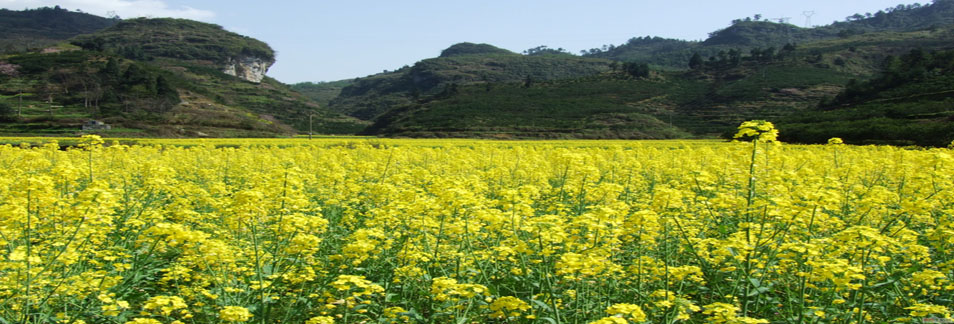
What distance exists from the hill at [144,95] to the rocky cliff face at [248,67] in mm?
3838

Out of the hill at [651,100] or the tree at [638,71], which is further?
the tree at [638,71]

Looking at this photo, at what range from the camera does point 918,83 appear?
49031 mm

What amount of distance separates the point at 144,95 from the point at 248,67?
88694 millimetres

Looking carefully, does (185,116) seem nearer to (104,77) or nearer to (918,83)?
(104,77)

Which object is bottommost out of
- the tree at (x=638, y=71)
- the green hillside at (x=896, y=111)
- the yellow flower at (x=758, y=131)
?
the yellow flower at (x=758, y=131)

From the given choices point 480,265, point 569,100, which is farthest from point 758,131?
point 569,100

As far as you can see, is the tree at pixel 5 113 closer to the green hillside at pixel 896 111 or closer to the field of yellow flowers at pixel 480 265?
the field of yellow flowers at pixel 480 265

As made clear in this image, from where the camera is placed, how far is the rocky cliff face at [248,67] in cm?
15038

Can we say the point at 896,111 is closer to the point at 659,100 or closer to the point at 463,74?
the point at 659,100

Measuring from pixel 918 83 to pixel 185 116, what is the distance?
8421 centimetres

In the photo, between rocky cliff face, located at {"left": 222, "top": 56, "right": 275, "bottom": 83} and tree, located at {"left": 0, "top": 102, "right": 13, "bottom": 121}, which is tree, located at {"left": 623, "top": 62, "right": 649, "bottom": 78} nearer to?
tree, located at {"left": 0, "top": 102, "right": 13, "bottom": 121}

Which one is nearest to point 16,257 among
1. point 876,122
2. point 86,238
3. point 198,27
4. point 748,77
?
point 86,238

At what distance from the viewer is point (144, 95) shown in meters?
74.8

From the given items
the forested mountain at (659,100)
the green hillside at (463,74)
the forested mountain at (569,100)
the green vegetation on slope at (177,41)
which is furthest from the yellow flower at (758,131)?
the green hillside at (463,74)
